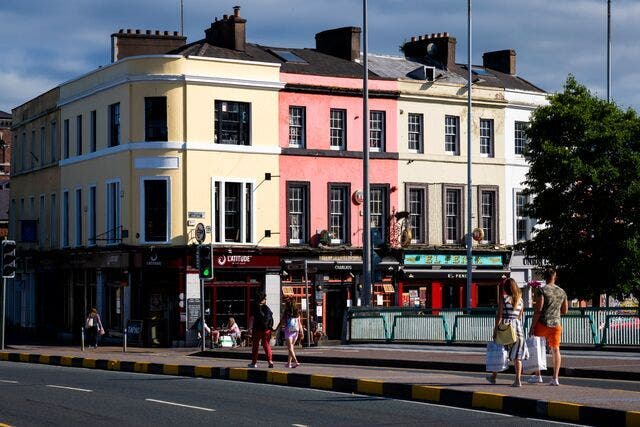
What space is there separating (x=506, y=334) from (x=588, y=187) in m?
27.7

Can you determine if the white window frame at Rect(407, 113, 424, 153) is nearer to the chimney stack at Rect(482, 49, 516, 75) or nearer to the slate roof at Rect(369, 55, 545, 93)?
the slate roof at Rect(369, 55, 545, 93)

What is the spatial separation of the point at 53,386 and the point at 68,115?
31573 mm

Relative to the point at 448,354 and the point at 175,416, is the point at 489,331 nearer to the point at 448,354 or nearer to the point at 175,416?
the point at 448,354

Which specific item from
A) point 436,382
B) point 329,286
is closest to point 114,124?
point 329,286

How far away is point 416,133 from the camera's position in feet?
174

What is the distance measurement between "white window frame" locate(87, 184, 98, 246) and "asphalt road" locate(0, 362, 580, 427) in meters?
26.4

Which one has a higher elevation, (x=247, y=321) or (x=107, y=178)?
(x=107, y=178)

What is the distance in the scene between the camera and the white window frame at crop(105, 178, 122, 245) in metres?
48.6

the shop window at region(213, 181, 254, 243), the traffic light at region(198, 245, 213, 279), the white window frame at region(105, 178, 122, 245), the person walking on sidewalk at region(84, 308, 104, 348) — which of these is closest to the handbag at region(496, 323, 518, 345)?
the traffic light at region(198, 245, 213, 279)

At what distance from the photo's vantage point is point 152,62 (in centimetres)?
4734

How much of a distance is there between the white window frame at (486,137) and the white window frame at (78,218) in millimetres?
16570

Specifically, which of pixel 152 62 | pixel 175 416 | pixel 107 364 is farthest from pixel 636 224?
pixel 175 416

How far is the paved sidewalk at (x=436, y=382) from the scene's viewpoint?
1717 cm

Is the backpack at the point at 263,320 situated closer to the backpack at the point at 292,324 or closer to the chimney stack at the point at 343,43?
the backpack at the point at 292,324
